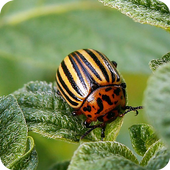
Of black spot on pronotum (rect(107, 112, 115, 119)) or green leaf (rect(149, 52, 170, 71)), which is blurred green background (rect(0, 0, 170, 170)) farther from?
green leaf (rect(149, 52, 170, 71))

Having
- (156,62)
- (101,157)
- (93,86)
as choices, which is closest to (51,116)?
(93,86)

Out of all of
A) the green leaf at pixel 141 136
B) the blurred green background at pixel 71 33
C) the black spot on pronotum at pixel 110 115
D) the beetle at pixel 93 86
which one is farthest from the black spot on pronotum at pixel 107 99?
the blurred green background at pixel 71 33

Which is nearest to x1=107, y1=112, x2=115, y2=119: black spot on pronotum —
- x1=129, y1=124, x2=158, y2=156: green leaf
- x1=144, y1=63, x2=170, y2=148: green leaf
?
x1=129, y1=124, x2=158, y2=156: green leaf

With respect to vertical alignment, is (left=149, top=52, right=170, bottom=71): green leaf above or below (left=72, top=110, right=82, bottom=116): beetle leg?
above

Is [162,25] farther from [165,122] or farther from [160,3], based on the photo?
[165,122]

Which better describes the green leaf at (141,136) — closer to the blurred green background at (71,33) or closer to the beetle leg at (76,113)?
the beetle leg at (76,113)
